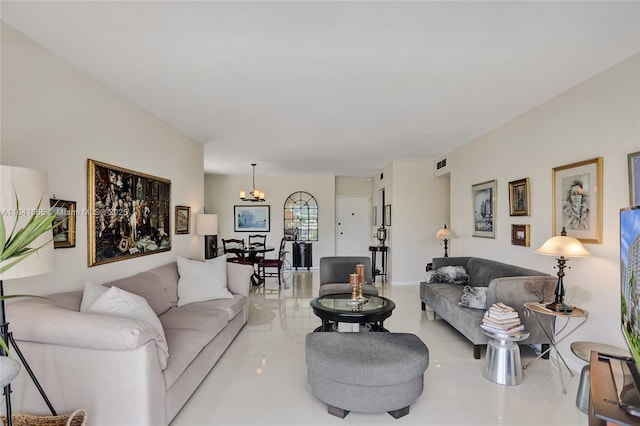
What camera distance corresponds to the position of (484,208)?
14.8 feet

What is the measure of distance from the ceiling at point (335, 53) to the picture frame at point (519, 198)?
0.78m

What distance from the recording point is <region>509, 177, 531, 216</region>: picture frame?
3559 millimetres

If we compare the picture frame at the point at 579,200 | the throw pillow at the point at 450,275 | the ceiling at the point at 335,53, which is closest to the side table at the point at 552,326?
the picture frame at the point at 579,200

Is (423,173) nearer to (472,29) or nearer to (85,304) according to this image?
(472,29)

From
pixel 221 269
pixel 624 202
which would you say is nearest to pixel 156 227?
pixel 221 269

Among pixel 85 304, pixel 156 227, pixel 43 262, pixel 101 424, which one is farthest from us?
pixel 156 227

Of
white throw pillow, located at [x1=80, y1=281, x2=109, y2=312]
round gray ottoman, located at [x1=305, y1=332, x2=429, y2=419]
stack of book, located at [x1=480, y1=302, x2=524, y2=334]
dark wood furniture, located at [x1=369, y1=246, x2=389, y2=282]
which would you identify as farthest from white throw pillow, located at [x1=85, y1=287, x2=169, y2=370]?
dark wood furniture, located at [x1=369, y1=246, x2=389, y2=282]

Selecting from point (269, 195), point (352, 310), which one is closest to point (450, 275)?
point (352, 310)

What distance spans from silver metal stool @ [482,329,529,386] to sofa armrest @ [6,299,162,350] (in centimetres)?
256

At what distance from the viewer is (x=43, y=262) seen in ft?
5.21

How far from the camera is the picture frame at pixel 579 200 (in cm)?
263

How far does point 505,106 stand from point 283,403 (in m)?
3.45

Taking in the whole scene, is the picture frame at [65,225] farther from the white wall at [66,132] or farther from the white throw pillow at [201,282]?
the white throw pillow at [201,282]

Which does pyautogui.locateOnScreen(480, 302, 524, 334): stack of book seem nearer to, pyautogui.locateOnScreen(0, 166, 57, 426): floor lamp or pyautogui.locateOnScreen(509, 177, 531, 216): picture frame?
pyautogui.locateOnScreen(509, 177, 531, 216): picture frame
